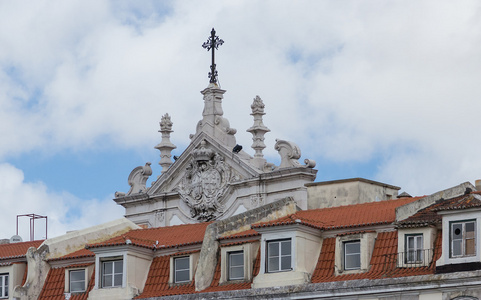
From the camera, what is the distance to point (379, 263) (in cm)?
5566

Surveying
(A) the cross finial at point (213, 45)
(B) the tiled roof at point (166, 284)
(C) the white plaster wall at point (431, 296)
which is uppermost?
(A) the cross finial at point (213, 45)

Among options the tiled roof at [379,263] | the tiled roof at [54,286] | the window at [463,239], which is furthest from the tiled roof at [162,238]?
the window at [463,239]

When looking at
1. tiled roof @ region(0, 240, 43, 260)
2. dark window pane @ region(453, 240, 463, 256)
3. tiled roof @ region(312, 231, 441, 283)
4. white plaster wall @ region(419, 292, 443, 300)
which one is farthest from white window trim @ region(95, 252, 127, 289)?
dark window pane @ region(453, 240, 463, 256)

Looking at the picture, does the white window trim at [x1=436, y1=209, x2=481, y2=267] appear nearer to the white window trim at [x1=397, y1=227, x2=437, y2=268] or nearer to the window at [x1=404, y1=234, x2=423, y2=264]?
the white window trim at [x1=397, y1=227, x2=437, y2=268]

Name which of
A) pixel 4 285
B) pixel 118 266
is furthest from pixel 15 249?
pixel 118 266

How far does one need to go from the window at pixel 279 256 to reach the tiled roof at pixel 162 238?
424 centimetres

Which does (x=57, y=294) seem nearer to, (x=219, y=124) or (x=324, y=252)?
(x=324, y=252)

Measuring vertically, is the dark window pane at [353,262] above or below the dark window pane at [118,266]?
below

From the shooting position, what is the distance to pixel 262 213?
205 ft

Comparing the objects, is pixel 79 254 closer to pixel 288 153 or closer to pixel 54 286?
pixel 54 286

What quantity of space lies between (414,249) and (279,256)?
492cm

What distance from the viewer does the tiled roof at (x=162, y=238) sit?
61.4 m

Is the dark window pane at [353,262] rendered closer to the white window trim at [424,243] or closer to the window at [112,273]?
the white window trim at [424,243]

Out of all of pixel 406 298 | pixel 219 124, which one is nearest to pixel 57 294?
pixel 406 298
